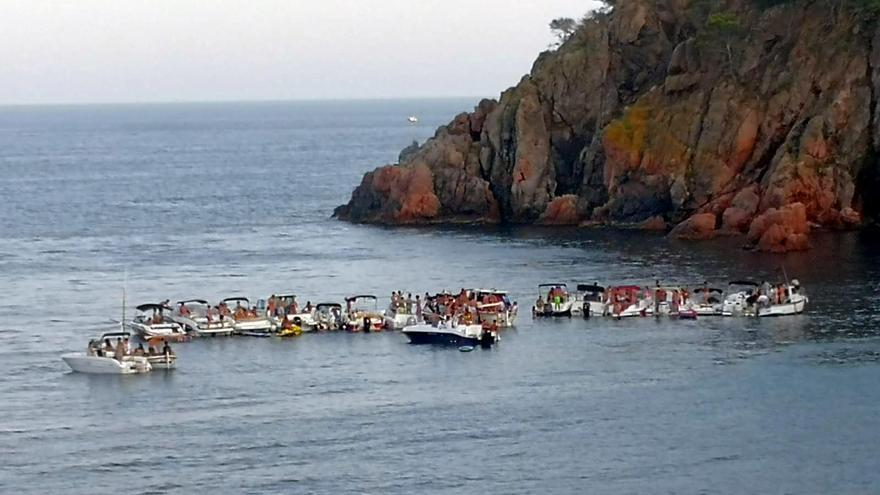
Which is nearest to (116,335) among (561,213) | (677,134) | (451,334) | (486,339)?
(451,334)

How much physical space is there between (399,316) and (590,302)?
12.1 m

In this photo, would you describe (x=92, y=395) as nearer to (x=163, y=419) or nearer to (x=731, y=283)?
(x=163, y=419)

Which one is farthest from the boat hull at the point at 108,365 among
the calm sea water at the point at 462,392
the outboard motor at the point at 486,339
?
the outboard motor at the point at 486,339

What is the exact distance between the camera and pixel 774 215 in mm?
120688

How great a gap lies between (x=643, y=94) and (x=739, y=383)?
227 ft

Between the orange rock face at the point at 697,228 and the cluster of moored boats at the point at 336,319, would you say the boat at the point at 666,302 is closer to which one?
the cluster of moored boats at the point at 336,319

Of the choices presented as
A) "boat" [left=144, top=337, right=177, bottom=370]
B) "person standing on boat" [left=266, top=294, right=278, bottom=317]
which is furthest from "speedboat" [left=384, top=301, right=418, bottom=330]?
"boat" [left=144, top=337, right=177, bottom=370]

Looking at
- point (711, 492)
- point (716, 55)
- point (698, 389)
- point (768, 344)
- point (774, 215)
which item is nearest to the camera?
point (711, 492)

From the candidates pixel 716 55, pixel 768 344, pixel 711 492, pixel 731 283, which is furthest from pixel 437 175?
pixel 711 492

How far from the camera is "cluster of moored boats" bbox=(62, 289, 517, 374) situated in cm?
9181

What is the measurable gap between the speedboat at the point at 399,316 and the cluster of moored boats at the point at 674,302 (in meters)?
7.92

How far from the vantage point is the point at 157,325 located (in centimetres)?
9400

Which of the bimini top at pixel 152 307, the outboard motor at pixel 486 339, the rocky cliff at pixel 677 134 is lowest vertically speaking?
the outboard motor at pixel 486 339

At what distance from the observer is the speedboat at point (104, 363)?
3339 inches
